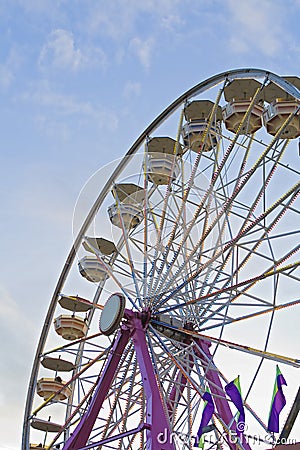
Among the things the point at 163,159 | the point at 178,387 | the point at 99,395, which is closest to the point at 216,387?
the point at 178,387

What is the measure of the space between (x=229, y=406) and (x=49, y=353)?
6.44 m

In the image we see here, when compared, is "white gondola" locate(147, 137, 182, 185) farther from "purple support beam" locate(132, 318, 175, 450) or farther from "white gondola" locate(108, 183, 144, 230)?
"purple support beam" locate(132, 318, 175, 450)

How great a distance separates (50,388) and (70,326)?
1751 mm

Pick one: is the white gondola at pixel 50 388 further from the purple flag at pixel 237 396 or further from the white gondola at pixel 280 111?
the white gondola at pixel 280 111

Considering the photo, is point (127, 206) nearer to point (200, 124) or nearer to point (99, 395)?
point (200, 124)

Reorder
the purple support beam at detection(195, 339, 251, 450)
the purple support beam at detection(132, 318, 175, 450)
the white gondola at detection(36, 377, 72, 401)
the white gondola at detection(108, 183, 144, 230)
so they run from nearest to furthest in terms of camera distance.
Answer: the purple support beam at detection(132, 318, 175, 450) < the purple support beam at detection(195, 339, 251, 450) < the white gondola at detection(108, 183, 144, 230) < the white gondola at detection(36, 377, 72, 401)

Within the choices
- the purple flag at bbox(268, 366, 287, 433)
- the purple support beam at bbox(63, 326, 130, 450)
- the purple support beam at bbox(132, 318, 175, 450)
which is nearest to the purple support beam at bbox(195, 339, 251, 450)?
the purple support beam at bbox(132, 318, 175, 450)

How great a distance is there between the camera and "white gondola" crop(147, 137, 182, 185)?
15039 millimetres

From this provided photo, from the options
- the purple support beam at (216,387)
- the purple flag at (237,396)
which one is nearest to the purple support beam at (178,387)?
the purple support beam at (216,387)

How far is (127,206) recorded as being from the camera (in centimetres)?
1558

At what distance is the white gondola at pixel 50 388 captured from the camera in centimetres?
1745

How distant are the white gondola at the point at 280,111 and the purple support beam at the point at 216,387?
457 cm

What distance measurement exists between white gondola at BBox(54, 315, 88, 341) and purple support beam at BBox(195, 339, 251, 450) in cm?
475

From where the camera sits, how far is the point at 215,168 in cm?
1439
